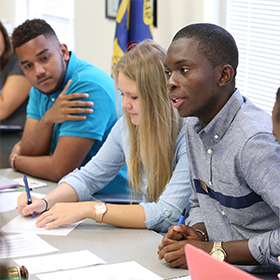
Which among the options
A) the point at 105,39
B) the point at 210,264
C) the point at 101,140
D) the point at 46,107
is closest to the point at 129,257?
the point at 210,264

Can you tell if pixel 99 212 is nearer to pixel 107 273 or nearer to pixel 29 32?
pixel 107 273

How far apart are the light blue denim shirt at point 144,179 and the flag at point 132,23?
3.45 ft

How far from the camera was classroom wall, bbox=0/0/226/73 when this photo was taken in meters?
2.59

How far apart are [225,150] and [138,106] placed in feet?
1.65

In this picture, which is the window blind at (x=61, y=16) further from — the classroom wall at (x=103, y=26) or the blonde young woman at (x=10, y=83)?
the blonde young woman at (x=10, y=83)

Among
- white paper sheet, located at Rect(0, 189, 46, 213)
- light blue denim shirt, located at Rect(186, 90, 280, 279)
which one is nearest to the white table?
light blue denim shirt, located at Rect(186, 90, 280, 279)

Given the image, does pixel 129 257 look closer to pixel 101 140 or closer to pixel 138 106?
pixel 138 106

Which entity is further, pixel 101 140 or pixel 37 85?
pixel 37 85

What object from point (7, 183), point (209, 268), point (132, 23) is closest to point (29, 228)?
point (7, 183)

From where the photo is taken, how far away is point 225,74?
115 centimetres

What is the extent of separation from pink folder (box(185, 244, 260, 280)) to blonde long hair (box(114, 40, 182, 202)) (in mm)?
805

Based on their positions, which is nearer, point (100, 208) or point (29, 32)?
point (100, 208)

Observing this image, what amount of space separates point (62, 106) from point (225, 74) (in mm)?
1163

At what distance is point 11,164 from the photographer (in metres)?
2.28
